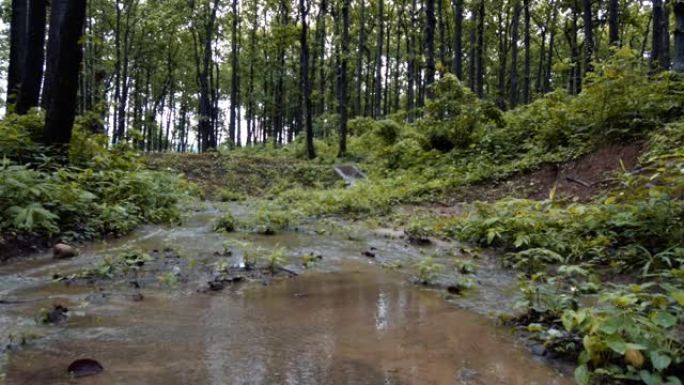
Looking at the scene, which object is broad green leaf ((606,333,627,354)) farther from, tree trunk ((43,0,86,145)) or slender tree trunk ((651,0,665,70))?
slender tree trunk ((651,0,665,70))

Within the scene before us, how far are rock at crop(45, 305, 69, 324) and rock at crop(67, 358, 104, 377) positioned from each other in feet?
2.92

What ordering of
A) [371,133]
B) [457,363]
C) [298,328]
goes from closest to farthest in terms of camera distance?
[457,363] → [298,328] → [371,133]

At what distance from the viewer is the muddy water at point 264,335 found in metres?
2.55

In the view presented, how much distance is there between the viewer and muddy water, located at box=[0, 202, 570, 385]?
100 inches

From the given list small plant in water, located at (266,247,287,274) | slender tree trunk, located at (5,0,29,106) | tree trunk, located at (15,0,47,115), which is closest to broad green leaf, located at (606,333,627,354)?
small plant in water, located at (266,247,287,274)

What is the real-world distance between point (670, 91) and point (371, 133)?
9.09 metres

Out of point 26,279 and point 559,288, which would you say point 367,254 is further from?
point 26,279

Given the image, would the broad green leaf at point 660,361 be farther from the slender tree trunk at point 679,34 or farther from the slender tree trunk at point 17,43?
the slender tree trunk at point 17,43

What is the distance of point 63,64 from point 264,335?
681cm

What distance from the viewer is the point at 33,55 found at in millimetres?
9922

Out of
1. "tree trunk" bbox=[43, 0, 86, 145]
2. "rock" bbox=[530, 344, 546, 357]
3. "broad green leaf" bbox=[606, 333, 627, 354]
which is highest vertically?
"tree trunk" bbox=[43, 0, 86, 145]

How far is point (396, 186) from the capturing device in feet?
40.5

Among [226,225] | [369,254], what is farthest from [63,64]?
→ [369,254]

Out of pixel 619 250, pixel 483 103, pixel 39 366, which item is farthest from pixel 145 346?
pixel 483 103
